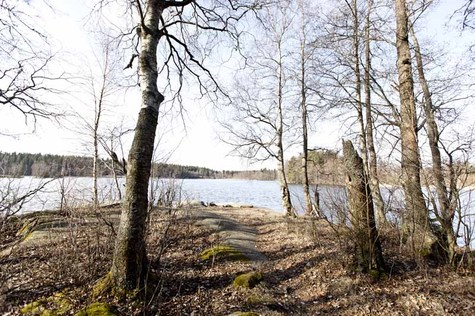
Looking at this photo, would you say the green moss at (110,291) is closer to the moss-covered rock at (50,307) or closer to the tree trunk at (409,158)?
the moss-covered rock at (50,307)

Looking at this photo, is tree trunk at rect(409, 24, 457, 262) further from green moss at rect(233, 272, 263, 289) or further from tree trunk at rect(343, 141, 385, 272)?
green moss at rect(233, 272, 263, 289)

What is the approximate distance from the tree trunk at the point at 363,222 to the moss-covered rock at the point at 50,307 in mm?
4542

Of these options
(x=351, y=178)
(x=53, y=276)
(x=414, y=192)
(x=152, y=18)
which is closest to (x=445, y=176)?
(x=414, y=192)

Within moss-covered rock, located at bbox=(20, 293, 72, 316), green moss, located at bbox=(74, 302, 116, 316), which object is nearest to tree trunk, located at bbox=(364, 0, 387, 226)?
green moss, located at bbox=(74, 302, 116, 316)

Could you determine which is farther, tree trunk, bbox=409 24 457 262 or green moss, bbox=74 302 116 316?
tree trunk, bbox=409 24 457 262

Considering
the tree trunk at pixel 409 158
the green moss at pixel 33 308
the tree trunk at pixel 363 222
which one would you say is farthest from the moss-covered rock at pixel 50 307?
the tree trunk at pixel 409 158

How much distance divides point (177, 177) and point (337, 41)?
19.3ft

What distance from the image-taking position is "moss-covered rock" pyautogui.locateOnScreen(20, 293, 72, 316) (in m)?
3.25

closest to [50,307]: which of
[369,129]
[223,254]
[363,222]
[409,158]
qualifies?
[223,254]

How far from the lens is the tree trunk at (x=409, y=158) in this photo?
5074 millimetres

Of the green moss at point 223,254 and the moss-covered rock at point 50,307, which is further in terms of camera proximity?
the green moss at point 223,254

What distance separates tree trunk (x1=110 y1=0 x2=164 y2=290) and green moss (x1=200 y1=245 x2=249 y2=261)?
217 centimetres

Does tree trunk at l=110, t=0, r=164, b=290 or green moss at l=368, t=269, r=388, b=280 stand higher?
tree trunk at l=110, t=0, r=164, b=290

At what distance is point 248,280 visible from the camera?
14.3 ft
